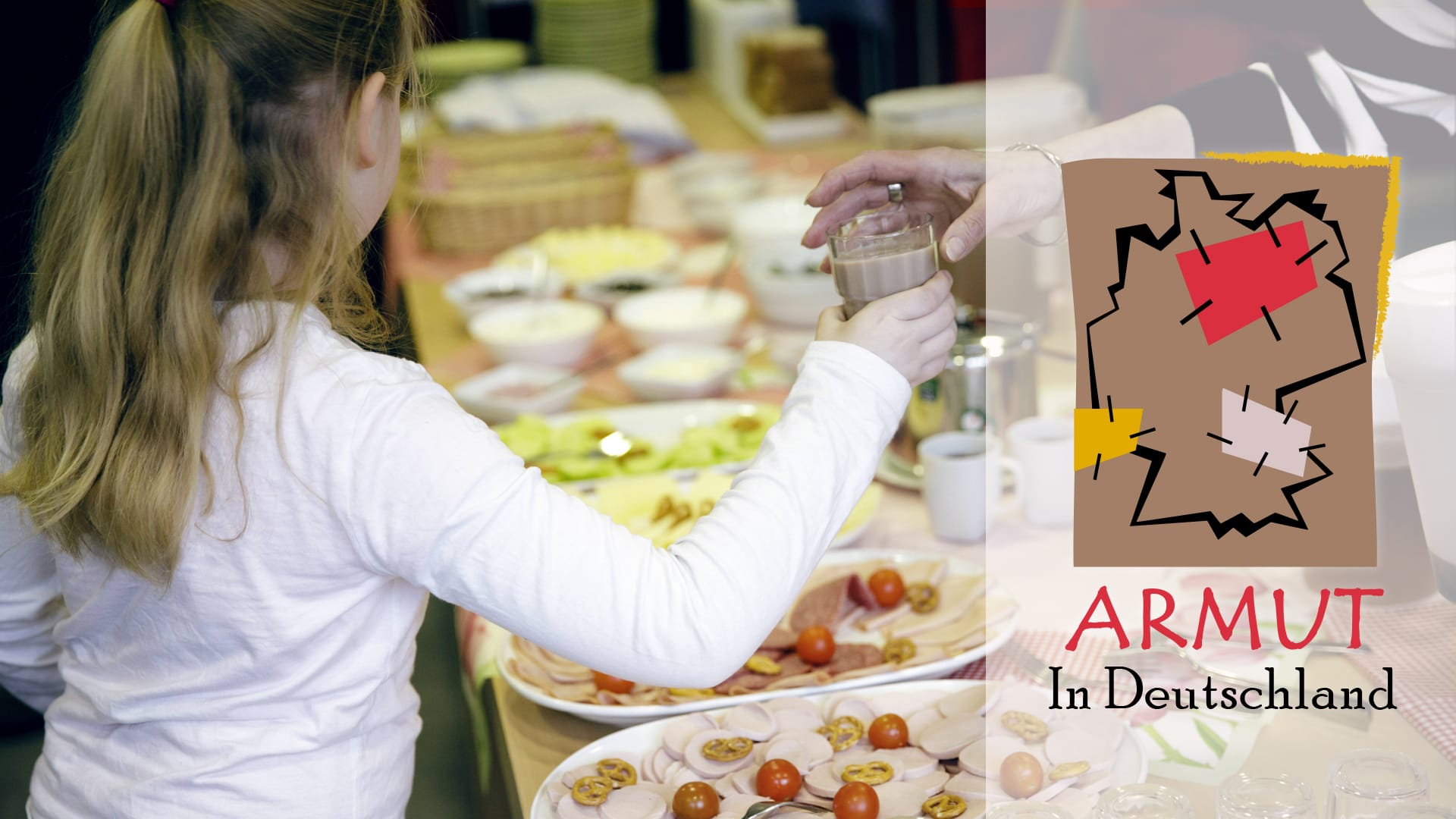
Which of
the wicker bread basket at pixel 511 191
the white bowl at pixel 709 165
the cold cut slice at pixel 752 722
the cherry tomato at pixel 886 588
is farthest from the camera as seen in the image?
the white bowl at pixel 709 165

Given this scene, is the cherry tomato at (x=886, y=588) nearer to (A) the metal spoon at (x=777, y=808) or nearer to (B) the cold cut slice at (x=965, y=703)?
(B) the cold cut slice at (x=965, y=703)

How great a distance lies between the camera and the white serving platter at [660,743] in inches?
35.1

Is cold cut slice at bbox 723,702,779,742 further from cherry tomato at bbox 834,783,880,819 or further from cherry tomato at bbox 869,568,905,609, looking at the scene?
cherry tomato at bbox 869,568,905,609

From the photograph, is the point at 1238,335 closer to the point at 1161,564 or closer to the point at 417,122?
the point at 1161,564

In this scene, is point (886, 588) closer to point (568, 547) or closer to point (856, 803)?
point (856, 803)

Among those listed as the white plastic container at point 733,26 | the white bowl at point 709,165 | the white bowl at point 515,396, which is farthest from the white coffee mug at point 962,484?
the white plastic container at point 733,26

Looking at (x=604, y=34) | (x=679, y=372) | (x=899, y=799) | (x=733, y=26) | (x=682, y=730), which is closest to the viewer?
(x=899, y=799)

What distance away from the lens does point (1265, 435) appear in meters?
0.81

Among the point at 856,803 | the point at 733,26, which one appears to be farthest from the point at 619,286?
the point at 733,26

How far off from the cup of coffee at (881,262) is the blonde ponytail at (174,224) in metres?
0.33

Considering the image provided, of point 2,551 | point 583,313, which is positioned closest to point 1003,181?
point 2,551

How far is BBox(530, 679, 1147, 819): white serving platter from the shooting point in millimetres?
893

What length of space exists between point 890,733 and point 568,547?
0.98 ft

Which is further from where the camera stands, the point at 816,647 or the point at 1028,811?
the point at 816,647
